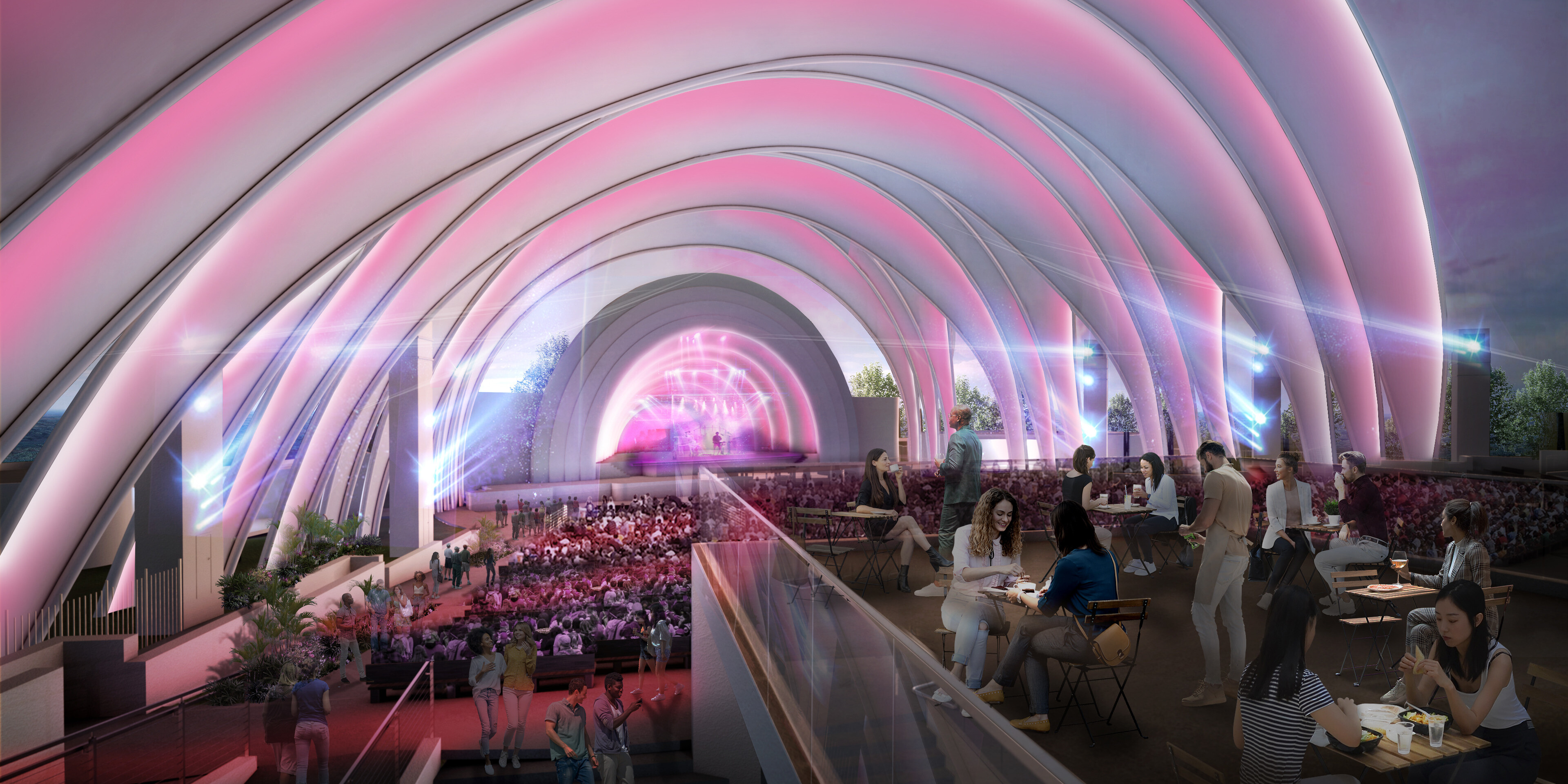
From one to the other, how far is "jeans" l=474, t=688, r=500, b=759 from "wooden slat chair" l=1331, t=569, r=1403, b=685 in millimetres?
9083

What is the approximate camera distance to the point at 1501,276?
13.2 metres

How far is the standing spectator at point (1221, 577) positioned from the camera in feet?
15.2

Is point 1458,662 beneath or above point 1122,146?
beneath

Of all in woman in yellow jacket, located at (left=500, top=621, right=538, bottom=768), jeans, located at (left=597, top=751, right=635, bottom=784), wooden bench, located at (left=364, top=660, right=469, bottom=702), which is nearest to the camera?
jeans, located at (left=597, top=751, right=635, bottom=784)

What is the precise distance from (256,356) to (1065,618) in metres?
15.1

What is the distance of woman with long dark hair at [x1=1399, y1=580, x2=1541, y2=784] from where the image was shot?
3287 millimetres

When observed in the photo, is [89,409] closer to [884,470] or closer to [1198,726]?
[884,470]

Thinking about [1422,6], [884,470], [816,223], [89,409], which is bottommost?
[884,470]

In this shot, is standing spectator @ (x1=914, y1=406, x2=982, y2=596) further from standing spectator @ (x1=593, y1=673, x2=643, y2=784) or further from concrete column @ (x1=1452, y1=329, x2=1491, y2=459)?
concrete column @ (x1=1452, y1=329, x2=1491, y2=459)

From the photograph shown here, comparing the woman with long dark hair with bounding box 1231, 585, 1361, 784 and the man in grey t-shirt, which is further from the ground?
the woman with long dark hair with bounding box 1231, 585, 1361, 784

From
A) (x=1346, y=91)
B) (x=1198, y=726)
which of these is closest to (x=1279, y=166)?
(x=1346, y=91)

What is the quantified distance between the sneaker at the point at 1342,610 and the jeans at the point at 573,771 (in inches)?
292

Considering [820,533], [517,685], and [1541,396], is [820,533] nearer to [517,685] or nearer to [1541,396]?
[517,685]

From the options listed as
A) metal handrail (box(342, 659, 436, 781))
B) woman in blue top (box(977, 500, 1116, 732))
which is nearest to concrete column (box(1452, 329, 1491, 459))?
woman in blue top (box(977, 500, 1116, 732))
